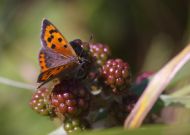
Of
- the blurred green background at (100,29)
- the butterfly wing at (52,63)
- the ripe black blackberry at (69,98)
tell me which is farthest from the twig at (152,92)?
the blurred green background at (100,29)

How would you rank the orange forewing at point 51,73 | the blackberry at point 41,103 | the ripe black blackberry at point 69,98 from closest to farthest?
1. the orange forewing at point 51,73
2. the ripe black blackberry at point 69,98
3. the blackberry at point 41,103

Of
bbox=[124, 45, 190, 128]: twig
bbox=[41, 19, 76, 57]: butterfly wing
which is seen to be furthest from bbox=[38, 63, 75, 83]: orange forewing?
bbox=[124, 45, 190, 128]: twig

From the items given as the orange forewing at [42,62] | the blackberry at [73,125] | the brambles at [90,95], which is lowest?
the blackberry at [73,125]

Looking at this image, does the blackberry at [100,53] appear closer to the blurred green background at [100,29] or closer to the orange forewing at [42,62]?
the orange forewing at [42,62]

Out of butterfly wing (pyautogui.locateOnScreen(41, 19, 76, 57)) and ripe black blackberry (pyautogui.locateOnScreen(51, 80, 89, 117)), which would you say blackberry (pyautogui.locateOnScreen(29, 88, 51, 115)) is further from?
butterfly wing (pyautogui.locateOnScreen(41, 19, 76, 57))

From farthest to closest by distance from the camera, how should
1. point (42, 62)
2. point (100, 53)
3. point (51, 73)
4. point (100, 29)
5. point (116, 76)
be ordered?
Result: 1. point (100, 29)
2. point (100, 53)
3. point (116, 76)
4. point (42, 62)
5. point (51, 73)

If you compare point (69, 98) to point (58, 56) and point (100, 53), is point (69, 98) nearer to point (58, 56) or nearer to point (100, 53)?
point (58, 56)

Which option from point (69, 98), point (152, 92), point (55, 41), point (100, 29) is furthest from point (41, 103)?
point (100, 29)
